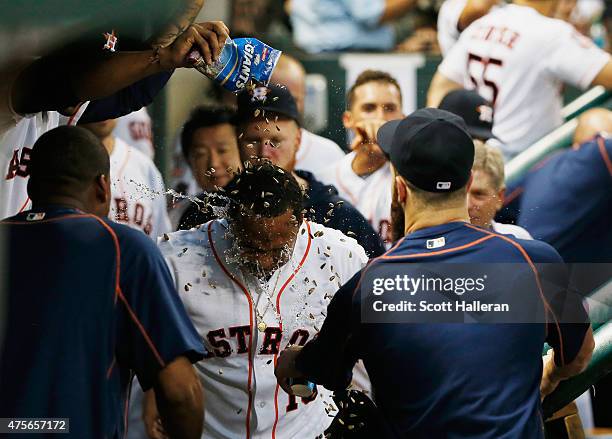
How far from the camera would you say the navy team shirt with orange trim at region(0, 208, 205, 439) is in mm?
2264

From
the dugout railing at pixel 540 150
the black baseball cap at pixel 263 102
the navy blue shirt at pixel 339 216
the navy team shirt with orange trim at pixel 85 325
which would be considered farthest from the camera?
the dugout railing at pixel 540 150

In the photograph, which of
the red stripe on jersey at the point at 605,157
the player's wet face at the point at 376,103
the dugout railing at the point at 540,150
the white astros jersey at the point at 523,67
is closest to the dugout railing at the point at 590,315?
the dugout railing at the point at 540,150

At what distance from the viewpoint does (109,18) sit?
254cm

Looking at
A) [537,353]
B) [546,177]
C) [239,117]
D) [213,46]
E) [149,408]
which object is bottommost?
[149,408]

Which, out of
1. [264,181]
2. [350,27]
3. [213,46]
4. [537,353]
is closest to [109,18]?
[213,46]

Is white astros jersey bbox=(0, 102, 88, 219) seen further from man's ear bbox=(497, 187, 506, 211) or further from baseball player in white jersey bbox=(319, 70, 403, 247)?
man's ear bbox=(497, 187, 506, 211)

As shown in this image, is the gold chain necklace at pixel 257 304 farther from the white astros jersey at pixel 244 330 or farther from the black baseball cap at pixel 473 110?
the black baseball cap at pixel 473 110

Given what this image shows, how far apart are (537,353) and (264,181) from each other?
2.69ft

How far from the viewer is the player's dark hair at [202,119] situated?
3.21 metres

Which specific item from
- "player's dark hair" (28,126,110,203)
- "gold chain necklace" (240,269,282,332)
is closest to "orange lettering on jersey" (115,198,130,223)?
"gold chain necklace" (240,269,282,332)

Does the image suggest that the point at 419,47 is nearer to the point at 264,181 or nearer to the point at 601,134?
the point at 601,134

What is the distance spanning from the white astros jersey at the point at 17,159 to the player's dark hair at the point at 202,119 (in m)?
0.58

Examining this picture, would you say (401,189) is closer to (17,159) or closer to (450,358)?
(450,358)

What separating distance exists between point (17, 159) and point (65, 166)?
1.38 feet
